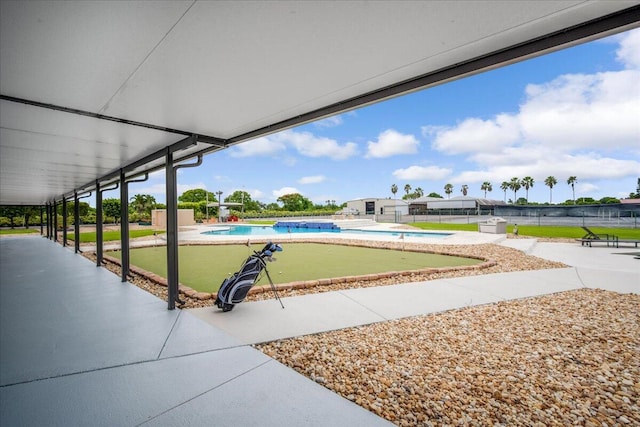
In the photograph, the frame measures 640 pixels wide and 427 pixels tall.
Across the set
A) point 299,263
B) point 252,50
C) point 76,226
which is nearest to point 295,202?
point 76,226

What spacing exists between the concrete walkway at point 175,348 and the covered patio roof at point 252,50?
7.55ft

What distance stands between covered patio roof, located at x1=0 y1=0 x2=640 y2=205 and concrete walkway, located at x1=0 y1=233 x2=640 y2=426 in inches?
90.7

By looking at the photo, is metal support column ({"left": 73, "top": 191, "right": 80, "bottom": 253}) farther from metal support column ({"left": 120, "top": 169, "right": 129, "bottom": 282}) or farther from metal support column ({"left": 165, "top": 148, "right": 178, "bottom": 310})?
metal support column ({"left": 165, "top": 148, "right": 178, "bottom": 310})

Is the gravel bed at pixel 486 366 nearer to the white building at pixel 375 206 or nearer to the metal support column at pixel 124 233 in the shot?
the metal support column at pixel 124 233

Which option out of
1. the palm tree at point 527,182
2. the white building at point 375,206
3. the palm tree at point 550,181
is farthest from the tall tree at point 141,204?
the palm tree at point 550,181

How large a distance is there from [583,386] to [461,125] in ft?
311

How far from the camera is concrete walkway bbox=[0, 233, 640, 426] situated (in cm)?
200

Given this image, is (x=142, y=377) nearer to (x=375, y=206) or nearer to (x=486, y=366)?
(x=486, y=366)

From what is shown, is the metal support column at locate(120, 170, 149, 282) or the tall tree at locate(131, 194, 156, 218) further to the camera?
the tall tree at locate(131, 194, 156, 218)

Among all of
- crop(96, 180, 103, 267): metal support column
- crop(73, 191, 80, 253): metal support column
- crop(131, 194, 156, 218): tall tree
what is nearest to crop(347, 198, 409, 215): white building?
crop(131, 194, 156, 218): tall tree

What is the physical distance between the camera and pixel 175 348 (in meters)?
2.94

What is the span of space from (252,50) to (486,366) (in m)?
3.03

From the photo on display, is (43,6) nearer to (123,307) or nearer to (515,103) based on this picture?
(123,307)

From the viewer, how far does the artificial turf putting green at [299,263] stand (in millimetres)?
6035
